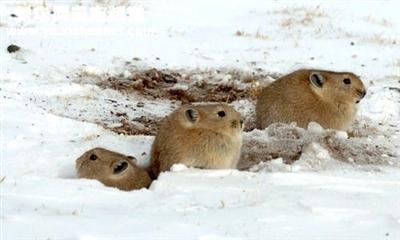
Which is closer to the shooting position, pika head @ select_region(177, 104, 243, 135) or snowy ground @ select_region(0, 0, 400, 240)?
snowy ground @ select_region(0, 0, 400, 240)

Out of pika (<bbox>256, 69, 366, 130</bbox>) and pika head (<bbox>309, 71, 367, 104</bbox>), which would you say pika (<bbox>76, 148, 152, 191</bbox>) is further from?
pika head (<bbox>309, 71, 367, 104</bbox>)

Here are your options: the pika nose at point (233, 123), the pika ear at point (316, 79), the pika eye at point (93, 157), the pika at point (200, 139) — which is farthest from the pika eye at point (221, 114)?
the pika ear at point (316, 79)

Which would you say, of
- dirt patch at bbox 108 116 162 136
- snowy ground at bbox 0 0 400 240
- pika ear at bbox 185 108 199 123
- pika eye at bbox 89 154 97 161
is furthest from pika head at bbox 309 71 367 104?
pika eye at bbox 89 154 97 161

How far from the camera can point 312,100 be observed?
9.77 metres

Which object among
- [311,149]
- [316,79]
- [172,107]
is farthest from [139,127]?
[311,149]

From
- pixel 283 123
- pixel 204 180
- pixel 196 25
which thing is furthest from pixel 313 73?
pixel 196 25

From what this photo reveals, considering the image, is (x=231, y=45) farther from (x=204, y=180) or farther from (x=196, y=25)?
(x=204, y=180)

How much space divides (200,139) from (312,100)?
2.28 m

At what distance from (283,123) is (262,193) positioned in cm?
295

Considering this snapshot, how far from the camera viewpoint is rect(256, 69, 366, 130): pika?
31.8 feet

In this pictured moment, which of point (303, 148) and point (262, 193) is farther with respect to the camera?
point (303, 148)

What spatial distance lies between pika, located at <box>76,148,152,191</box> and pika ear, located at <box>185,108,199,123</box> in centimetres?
77

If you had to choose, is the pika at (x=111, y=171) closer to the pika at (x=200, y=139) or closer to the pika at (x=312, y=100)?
the pika at (x=200, y=139)

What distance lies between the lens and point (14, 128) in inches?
347
